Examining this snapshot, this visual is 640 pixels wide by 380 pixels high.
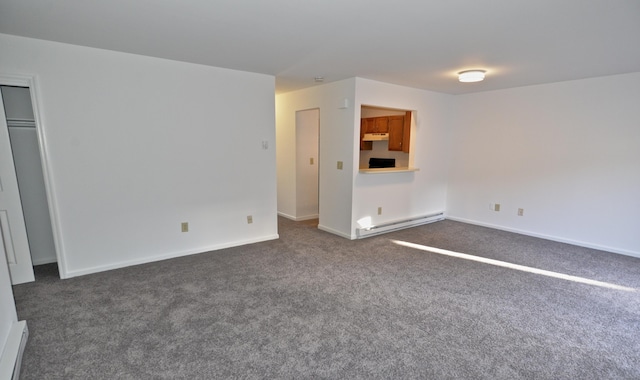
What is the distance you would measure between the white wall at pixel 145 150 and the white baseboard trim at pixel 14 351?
108 centimetres

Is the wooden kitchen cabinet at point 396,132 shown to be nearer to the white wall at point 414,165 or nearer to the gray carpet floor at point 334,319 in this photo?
the white wall at point 414,165

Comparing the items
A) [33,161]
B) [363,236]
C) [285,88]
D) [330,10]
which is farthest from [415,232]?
[33,161]

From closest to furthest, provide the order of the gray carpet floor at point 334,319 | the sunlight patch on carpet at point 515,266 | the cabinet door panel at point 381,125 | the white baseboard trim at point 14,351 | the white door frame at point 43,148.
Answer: the white baseboard trim at point 14,351
the gray carpet floor at point 334,319
the white door frame at point 43,148
the sunlight patch on carpet at point 515,266
the cabinet door panel at point 381,125

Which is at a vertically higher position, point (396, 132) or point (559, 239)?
point (396, 132)

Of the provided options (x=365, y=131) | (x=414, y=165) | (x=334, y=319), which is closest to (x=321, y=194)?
(x=414, y=165)

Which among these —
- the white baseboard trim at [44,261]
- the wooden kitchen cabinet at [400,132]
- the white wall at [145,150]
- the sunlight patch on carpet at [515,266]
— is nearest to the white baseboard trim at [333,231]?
the sunlight patch on carpet at [515,266]

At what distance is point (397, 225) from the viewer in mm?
5012

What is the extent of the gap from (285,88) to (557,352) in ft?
15.1

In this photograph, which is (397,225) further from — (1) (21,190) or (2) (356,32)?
(1) (21,190)

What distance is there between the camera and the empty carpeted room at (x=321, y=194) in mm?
2053

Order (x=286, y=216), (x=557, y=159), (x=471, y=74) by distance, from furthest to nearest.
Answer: (x=286, y=216) → (x=557, y=159) → (x=471, y=74)

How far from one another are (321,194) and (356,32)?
2.84m

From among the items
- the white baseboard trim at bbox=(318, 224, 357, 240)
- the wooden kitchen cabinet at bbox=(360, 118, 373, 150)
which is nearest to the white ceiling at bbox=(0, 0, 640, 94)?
the white baseboard trim at bbox=(318, 224, 357, 240)

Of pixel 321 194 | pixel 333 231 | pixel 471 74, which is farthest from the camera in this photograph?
pixel 321 194
